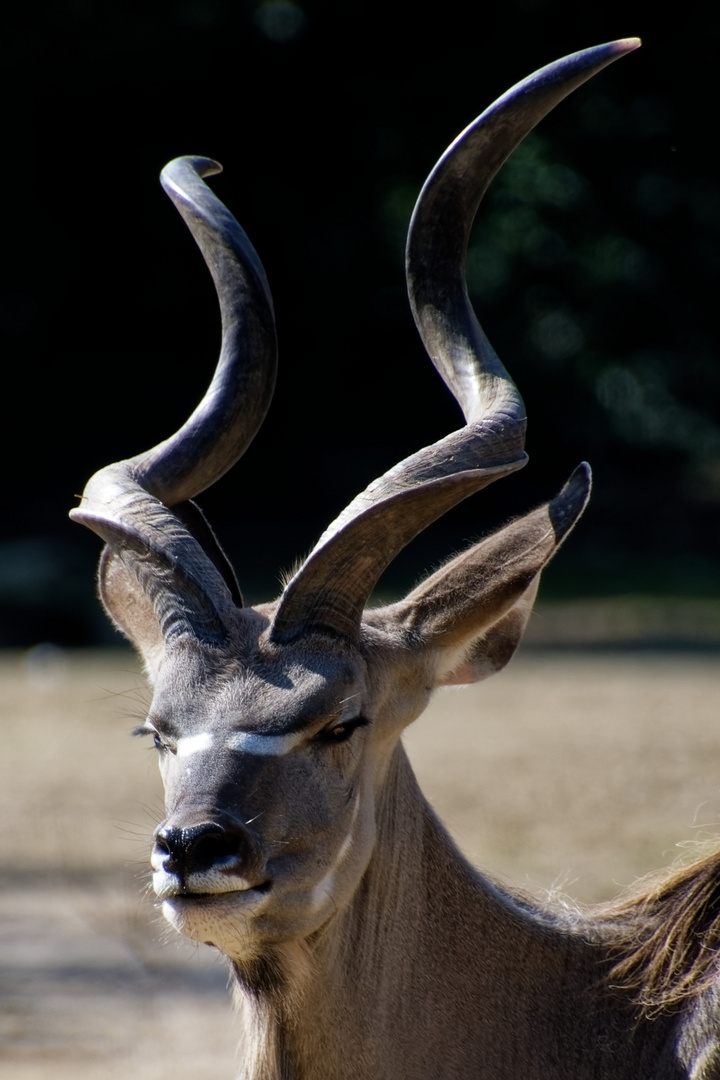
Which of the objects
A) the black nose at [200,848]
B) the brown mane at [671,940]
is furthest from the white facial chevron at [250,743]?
the brown mane at [671,940]

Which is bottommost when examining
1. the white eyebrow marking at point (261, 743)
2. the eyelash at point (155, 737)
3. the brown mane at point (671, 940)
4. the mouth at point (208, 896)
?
the brown mane at point (671, 940)

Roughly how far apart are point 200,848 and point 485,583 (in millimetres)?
1181

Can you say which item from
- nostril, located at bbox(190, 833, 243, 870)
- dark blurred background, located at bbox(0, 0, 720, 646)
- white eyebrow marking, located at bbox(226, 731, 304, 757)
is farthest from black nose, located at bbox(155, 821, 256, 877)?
dark blurred background, located at bbox(0, 0, 720, 646)

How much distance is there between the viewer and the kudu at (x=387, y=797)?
3631 mm

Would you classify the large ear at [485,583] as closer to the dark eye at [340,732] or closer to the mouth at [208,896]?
the dark eye at [340,732]

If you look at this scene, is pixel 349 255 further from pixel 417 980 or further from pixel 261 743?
pixel 261 743

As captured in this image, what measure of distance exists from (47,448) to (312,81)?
7.44m

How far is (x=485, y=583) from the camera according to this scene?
4109mm

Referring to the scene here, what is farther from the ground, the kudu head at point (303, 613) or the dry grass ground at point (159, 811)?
the kudu head at point (303, 613)

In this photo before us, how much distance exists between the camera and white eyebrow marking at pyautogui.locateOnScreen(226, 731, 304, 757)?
3611mm

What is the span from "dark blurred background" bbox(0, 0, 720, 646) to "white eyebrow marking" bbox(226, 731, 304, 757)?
15781 millimetres

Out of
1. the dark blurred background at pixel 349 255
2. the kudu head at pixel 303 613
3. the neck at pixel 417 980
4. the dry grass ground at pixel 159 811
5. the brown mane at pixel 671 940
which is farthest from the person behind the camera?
the dark blurred background at pixel 349 255

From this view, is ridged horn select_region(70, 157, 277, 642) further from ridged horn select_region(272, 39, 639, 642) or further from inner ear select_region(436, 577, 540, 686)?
inner ear select_region(436, 577, 540, 686)

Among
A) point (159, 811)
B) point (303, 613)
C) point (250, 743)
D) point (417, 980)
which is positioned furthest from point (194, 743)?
point (159, 811)
